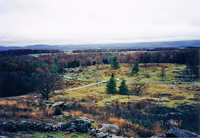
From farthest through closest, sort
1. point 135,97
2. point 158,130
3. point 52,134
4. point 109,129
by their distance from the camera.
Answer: point 135,97 → point 158,130 → point 109,129 → point 52,134

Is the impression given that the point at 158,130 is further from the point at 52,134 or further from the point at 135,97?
the point at 135,97

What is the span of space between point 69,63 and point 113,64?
34588mm

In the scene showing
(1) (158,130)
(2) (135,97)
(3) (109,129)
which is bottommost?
(2) (135,97)

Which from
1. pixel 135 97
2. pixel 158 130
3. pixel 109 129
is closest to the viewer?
pixel 109 129

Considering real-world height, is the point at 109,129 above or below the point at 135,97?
above

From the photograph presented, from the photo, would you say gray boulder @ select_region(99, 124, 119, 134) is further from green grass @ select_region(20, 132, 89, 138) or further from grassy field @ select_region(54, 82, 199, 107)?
grassy field @ select_region(54, 82, 199, 107)

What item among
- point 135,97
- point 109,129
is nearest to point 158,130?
point 109,129

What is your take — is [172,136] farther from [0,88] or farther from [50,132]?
[0,88]

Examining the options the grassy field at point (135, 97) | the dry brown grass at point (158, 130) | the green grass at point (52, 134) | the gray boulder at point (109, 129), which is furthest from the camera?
the grassy field at point (135, 97)

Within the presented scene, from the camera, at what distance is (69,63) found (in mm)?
91312

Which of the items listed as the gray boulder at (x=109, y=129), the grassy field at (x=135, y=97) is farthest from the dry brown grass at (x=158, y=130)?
the grassy field at (x=135, y=97)

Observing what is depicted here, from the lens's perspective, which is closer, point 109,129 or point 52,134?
point 52,134

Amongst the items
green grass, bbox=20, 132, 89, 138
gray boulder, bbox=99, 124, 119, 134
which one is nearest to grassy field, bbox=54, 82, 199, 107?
gray boulder, bbox=99, 124, 119, 134

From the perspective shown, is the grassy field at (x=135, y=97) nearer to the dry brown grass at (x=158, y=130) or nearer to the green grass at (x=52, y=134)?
the dry brown grass at (x=158, y=130)
